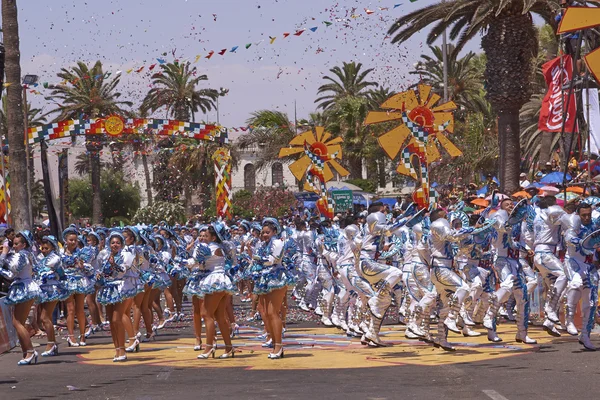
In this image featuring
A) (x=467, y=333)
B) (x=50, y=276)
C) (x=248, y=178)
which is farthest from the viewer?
(x=248, y=178)

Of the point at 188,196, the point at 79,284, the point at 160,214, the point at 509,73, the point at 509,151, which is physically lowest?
the point at 79,284

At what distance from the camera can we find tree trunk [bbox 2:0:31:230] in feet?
80.8

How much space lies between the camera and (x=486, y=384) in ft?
34.2

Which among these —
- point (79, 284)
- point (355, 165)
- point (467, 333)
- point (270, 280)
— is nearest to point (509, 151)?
point (467, 333)

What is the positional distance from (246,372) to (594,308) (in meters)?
4.51

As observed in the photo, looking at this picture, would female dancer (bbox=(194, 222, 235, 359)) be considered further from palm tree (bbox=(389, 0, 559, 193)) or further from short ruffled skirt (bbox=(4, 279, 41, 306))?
palm tree (bbox=(389, 0, 559, 193))

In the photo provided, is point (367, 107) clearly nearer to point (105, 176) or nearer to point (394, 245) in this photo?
point (105, 176)

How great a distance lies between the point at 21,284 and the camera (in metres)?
14.6

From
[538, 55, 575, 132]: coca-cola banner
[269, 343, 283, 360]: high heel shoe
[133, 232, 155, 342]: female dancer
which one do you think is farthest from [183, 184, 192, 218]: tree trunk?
[269, 343, 283, 360]: high heel shoe

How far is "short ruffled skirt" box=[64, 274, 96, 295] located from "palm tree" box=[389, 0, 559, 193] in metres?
13.7

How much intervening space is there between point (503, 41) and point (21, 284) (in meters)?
17.0

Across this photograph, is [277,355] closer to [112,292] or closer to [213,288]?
[213,288]

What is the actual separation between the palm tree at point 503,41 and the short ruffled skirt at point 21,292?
15838 mm

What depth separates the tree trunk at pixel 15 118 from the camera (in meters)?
24.6
